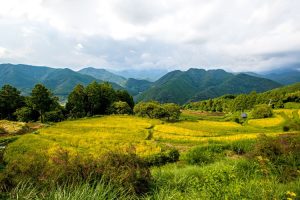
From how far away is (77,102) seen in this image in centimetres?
6625

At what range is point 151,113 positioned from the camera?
225ft

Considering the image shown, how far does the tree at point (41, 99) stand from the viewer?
56.4 metres

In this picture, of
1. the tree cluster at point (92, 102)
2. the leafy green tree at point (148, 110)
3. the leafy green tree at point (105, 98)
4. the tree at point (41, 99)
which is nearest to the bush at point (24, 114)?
the tree at point (41, 99)

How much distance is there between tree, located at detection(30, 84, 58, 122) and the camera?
56.4m

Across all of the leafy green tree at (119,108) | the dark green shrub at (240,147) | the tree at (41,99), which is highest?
the tree at (41,99)

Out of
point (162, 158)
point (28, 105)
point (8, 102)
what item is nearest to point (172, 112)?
point (28, 105)

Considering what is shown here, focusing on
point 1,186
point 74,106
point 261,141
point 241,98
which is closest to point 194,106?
point 241,98

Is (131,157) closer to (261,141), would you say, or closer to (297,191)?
(297,191)

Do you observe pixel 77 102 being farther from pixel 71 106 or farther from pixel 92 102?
pixel 92 102

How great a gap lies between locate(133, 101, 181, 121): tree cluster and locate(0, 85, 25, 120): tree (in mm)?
30689

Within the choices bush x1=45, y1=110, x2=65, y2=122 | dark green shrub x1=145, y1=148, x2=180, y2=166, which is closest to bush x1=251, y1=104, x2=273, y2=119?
dark green shrub x1=145, y1=148, x2=180, y2=166

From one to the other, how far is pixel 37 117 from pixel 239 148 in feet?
167

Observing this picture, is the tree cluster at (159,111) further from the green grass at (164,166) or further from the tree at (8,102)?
the tree at (8,102)

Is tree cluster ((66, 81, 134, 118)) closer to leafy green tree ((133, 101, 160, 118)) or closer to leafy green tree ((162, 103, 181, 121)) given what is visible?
leafy green tree ((133, 101, 160, 118))
